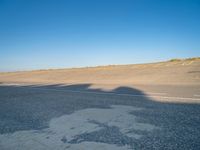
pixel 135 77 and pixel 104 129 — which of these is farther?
pixel 135 77

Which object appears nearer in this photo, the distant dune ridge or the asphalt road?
the asphalt road

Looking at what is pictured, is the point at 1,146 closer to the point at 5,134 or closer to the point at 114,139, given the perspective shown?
the point at 5,134

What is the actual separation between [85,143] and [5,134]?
2.03m

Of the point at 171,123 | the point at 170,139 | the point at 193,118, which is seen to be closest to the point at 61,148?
the point at 170,139

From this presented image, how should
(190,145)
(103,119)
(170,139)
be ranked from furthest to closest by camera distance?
(103,119) < (170,139) < (190,145)

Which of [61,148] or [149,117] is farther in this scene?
[149,117]

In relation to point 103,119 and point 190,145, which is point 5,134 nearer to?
point 103,119

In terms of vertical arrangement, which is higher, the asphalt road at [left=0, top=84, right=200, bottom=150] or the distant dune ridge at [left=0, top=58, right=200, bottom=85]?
the distant dune ridge at [left=0, top=58, right=200, bottom=85]

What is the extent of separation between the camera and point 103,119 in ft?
18.0

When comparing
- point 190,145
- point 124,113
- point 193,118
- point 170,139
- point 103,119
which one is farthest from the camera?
point 124,113

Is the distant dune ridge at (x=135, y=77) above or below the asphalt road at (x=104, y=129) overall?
above

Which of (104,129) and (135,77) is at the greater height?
(135,77)

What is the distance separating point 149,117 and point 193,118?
1.11m

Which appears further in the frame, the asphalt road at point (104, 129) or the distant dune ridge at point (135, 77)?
the distant dune ridge at point (135, 77)
